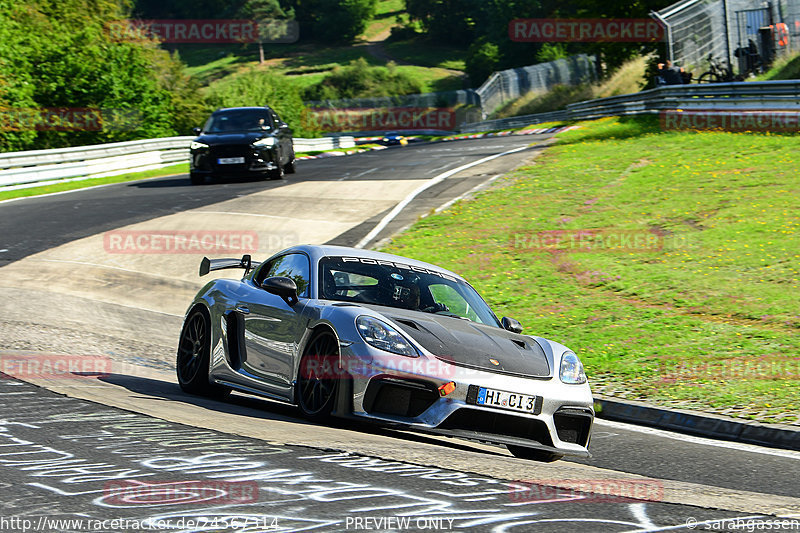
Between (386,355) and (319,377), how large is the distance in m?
0.62

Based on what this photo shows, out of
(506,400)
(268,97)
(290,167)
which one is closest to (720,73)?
(290,167)

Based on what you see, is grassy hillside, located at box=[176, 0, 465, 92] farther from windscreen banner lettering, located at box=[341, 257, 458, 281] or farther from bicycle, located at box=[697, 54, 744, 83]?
windscreen banner lettering, located at box=[341, 257, 458, 281]

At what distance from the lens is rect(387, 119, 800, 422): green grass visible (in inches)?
389

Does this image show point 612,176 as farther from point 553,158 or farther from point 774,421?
point 774,421

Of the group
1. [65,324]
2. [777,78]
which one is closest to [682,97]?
[777,78]

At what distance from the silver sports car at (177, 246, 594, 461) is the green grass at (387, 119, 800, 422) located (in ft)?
7.53

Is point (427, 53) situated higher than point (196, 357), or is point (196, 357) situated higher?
point (427, 53)

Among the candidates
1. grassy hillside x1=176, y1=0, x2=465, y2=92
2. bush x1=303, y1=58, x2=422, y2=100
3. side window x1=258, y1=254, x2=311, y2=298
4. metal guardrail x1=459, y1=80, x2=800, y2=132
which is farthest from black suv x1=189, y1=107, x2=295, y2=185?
grassy hillside x1=176, y1=0, x2=465, y2=92

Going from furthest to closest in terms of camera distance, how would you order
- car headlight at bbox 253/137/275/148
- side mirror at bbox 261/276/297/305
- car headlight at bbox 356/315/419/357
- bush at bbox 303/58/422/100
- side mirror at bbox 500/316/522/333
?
bush at bbox 303/58/422/100
car headlight at bbox 253/137/275/148
side mirror at bbox 500/316/522/333
side mirror at bbox 261/276/297/305
car headlight at bbox 356/315/419/357

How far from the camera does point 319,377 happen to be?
6.87 meters

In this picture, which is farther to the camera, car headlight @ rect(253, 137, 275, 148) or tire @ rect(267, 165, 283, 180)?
tire @ rect(267, 165, 283, 180)

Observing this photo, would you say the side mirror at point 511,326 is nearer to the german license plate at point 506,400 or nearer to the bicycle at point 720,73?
the german license plate at point 506,400

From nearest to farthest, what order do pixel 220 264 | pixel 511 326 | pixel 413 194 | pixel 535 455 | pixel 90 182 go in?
pixel 535 455
pixel 511 326
pixel 220 264
pixel 413 194
pixel 90 182

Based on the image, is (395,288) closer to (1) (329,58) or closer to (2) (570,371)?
(2) (570,371)
